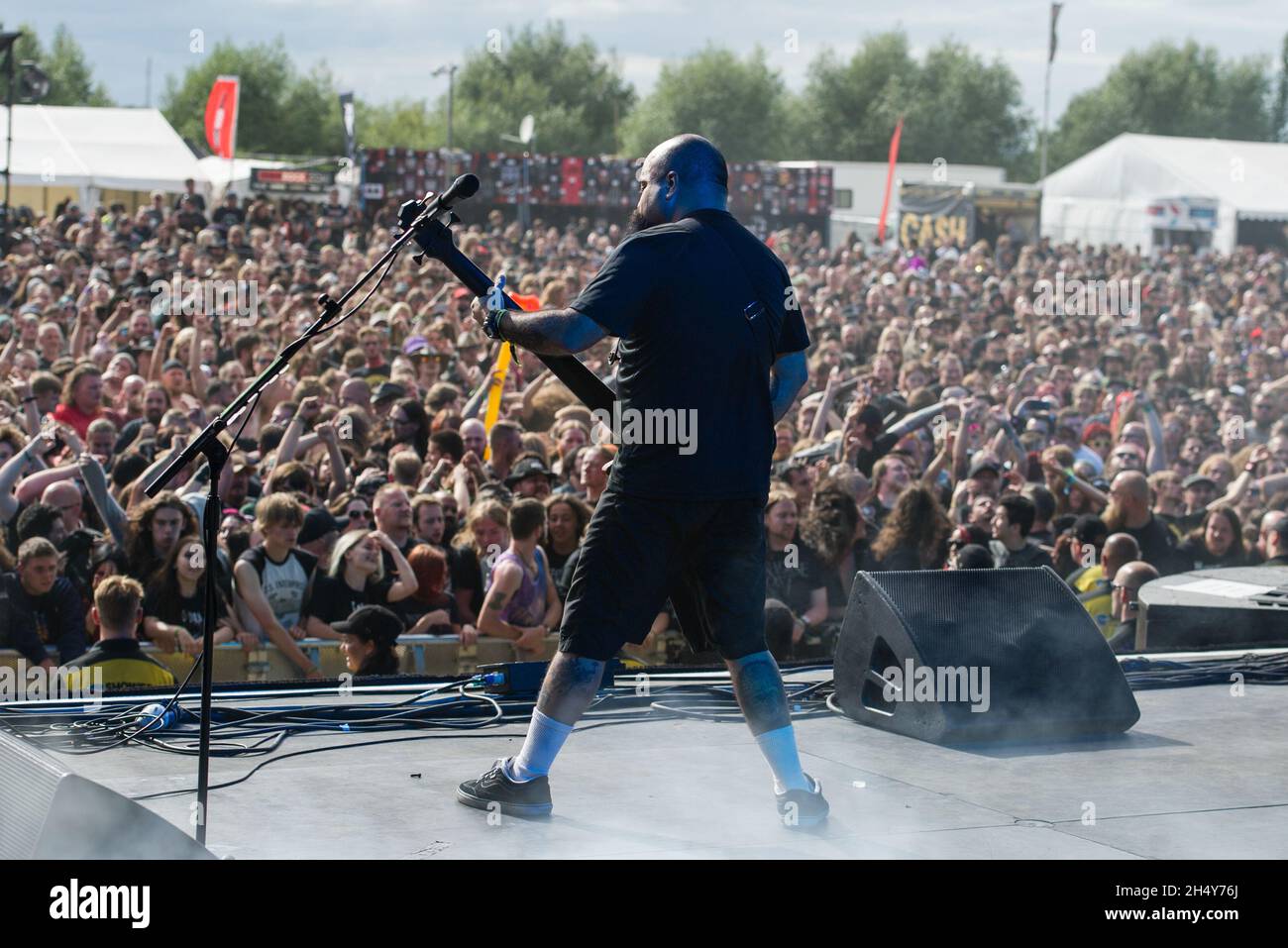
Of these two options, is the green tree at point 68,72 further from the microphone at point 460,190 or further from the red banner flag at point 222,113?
the microphone at point 460,190

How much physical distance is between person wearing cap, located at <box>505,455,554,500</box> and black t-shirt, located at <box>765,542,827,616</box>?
4.27 ft

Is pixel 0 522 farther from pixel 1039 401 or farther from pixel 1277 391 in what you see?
pixel 1277 391

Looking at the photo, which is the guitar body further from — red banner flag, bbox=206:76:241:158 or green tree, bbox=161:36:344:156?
green tree, bbox=161:36:344:156

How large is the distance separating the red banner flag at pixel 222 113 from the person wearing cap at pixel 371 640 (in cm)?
2176

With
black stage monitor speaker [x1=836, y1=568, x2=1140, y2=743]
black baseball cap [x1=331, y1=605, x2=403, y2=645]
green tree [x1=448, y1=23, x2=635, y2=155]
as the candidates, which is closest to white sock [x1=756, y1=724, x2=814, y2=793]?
black stage monitor speaker [x1=836, y1=568, x2=1140, y2=743]

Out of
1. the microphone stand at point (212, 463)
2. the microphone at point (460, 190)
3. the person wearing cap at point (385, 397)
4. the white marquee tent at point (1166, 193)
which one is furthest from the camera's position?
the white marquee tent at point (1166, 193)

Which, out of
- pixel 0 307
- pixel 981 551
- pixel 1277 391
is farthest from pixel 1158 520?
pixel 0 307

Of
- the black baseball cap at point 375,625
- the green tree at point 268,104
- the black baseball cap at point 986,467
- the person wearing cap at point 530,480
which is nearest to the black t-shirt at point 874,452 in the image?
the black baseball cap at point 986,467

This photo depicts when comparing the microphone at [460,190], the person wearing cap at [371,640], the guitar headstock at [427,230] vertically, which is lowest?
the person wearing cap at [371,640]

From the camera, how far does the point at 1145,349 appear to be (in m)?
18.0

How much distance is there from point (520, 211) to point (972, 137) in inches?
2068

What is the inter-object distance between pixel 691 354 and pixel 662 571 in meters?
0.59

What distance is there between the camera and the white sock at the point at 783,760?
4.35m

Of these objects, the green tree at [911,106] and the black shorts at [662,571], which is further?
the green tree at [911,106]
